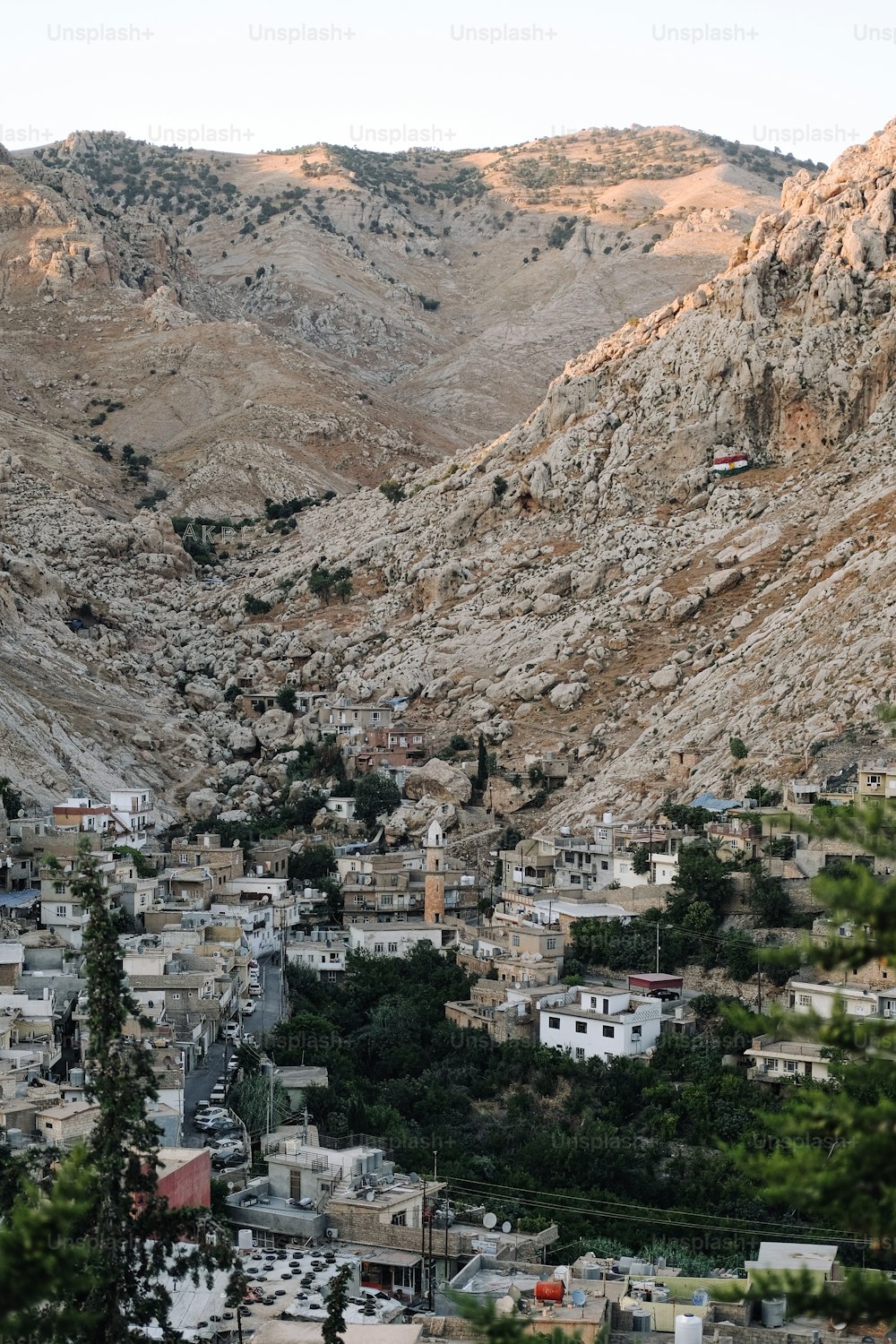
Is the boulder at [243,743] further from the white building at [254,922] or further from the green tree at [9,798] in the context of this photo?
the white building at [254,922]

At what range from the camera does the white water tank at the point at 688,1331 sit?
2166 cm

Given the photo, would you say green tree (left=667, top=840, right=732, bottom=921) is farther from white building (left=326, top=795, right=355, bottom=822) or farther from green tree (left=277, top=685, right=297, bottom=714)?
green tree (left=277, top=685, right=297, bottom=714)

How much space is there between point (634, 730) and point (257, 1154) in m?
22.5

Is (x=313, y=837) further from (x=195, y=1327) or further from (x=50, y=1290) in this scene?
(x=50, y=1290)

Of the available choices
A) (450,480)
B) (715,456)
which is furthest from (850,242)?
(450,480)

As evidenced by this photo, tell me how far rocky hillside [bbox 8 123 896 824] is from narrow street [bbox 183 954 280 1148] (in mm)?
10123

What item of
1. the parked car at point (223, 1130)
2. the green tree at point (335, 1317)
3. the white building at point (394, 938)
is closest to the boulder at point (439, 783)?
the white building at point (394, 938)

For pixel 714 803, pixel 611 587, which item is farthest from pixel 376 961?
pixel 611 587

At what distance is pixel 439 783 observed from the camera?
50375 millimetres

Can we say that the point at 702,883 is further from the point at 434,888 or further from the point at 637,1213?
the point at 637,1213

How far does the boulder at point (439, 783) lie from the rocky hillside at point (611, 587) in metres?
1.21

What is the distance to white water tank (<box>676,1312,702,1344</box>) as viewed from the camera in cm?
2166

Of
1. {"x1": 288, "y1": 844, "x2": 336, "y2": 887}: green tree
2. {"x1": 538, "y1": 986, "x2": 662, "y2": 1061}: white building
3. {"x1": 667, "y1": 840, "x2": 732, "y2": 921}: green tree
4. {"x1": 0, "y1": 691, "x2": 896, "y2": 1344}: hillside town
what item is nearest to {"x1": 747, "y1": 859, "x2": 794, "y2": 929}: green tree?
{"x1": 0, "y1": 691, "x2": 896, "y2": 1344}: hillside town

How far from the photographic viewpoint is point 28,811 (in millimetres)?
46875
